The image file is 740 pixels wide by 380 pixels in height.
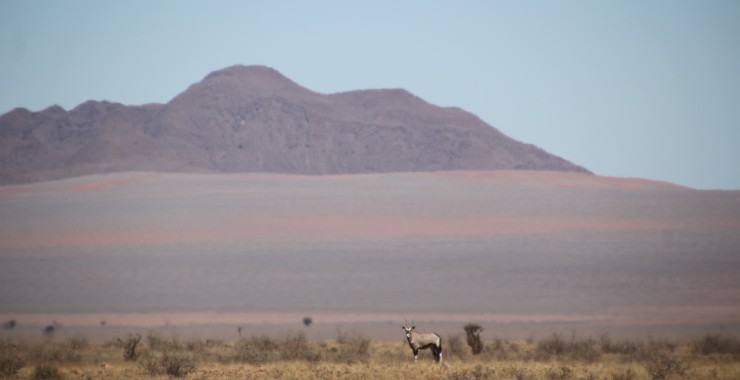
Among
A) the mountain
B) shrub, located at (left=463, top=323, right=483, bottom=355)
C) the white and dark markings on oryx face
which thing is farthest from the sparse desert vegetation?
the mountain

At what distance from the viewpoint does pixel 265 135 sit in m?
150

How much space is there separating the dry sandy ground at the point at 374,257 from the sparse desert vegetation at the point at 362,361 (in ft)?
47.5

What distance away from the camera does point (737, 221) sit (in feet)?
222

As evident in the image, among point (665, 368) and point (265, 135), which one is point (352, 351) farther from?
point (265, 135)

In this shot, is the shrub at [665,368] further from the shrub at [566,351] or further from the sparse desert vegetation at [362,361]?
the shrub at [566,351]

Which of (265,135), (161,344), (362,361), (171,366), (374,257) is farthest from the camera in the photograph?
(265,135)

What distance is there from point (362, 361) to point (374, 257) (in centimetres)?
3171

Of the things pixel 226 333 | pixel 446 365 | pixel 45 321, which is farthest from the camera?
pixel 45 321

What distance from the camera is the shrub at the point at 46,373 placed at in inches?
1068

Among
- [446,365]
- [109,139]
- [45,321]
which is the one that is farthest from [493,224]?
[109,139]

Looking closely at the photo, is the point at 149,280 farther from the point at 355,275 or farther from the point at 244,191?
the point at 244,191

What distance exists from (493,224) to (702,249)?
40.8ft

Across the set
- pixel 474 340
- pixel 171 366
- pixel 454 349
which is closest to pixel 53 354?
pixel 171 366

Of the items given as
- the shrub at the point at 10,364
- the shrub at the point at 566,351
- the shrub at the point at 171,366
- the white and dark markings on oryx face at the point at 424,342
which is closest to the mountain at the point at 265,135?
the shrub at the point at 566,351
